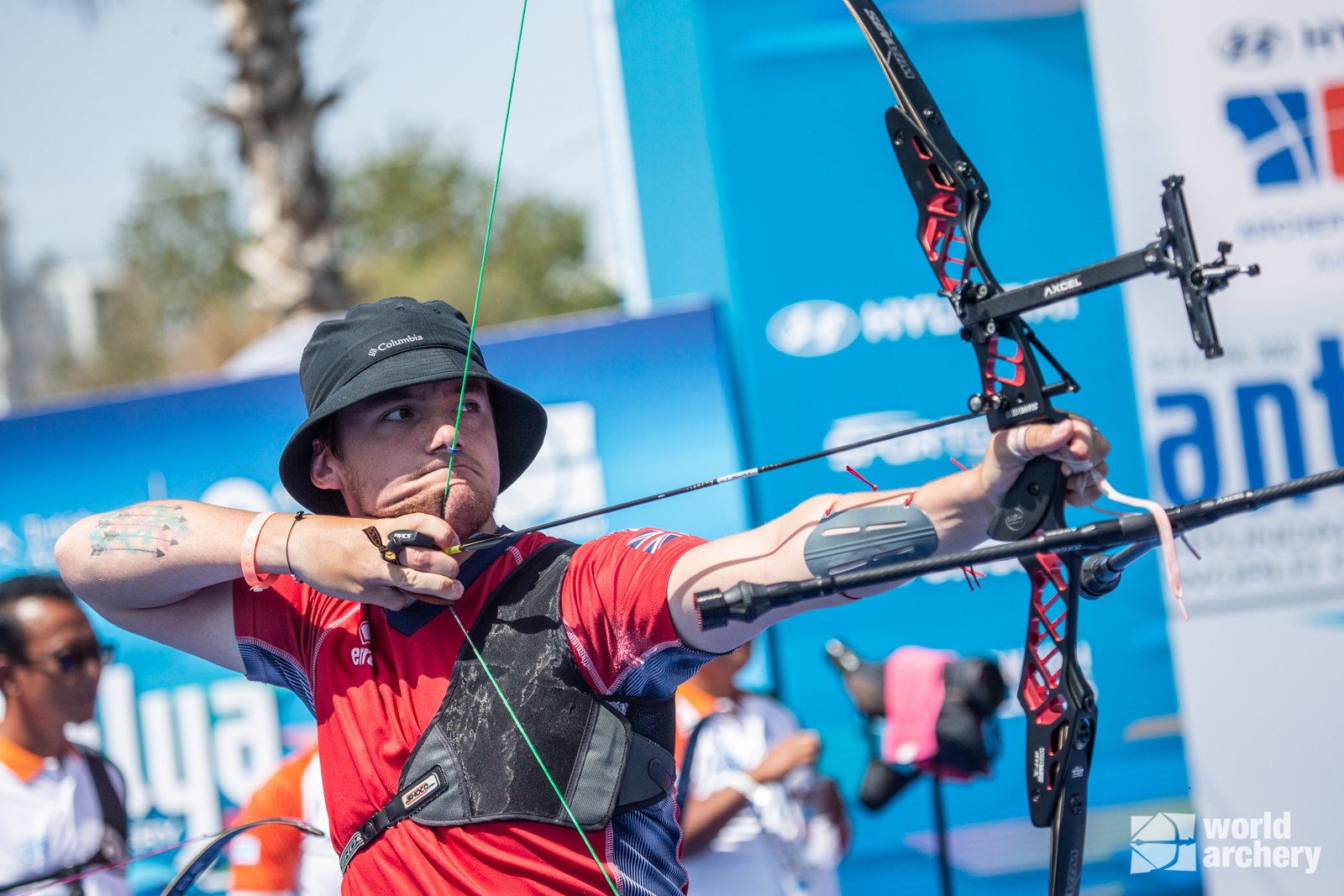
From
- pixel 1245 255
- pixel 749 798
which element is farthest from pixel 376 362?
pixel 1245 255

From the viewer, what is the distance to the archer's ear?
1.79 meters

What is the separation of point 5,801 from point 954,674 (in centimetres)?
270

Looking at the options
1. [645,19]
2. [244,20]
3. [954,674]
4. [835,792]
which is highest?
[244,20]

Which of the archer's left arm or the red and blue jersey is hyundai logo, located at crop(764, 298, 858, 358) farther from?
the archer's left arm

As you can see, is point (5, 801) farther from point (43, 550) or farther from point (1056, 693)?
point (1056, 693)

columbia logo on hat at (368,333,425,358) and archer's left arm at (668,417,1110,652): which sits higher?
columbia logo on hat at (368,333,425,358)

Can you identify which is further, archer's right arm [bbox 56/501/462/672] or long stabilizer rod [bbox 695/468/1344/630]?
archer's right arm [bbox 56/501/462/672]

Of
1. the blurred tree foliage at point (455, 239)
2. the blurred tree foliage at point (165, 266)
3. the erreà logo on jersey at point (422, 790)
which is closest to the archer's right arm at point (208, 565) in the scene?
the erreà logo on jersey at point (422, 790)

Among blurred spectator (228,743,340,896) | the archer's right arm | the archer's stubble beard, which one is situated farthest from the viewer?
blurred spectator (228,743,340,896)

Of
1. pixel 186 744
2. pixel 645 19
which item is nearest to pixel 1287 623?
pixel 645 19

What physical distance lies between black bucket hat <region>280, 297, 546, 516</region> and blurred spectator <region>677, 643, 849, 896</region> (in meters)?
1.62

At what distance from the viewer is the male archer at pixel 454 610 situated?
1.43m

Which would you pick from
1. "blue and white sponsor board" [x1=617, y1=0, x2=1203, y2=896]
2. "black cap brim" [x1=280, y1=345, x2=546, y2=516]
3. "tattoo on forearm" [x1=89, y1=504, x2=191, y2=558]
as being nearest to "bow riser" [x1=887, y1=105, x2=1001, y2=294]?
A: "black cap brim" [x1=280, y1=345, x2=546, y2=516]

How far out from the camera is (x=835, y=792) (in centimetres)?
356
